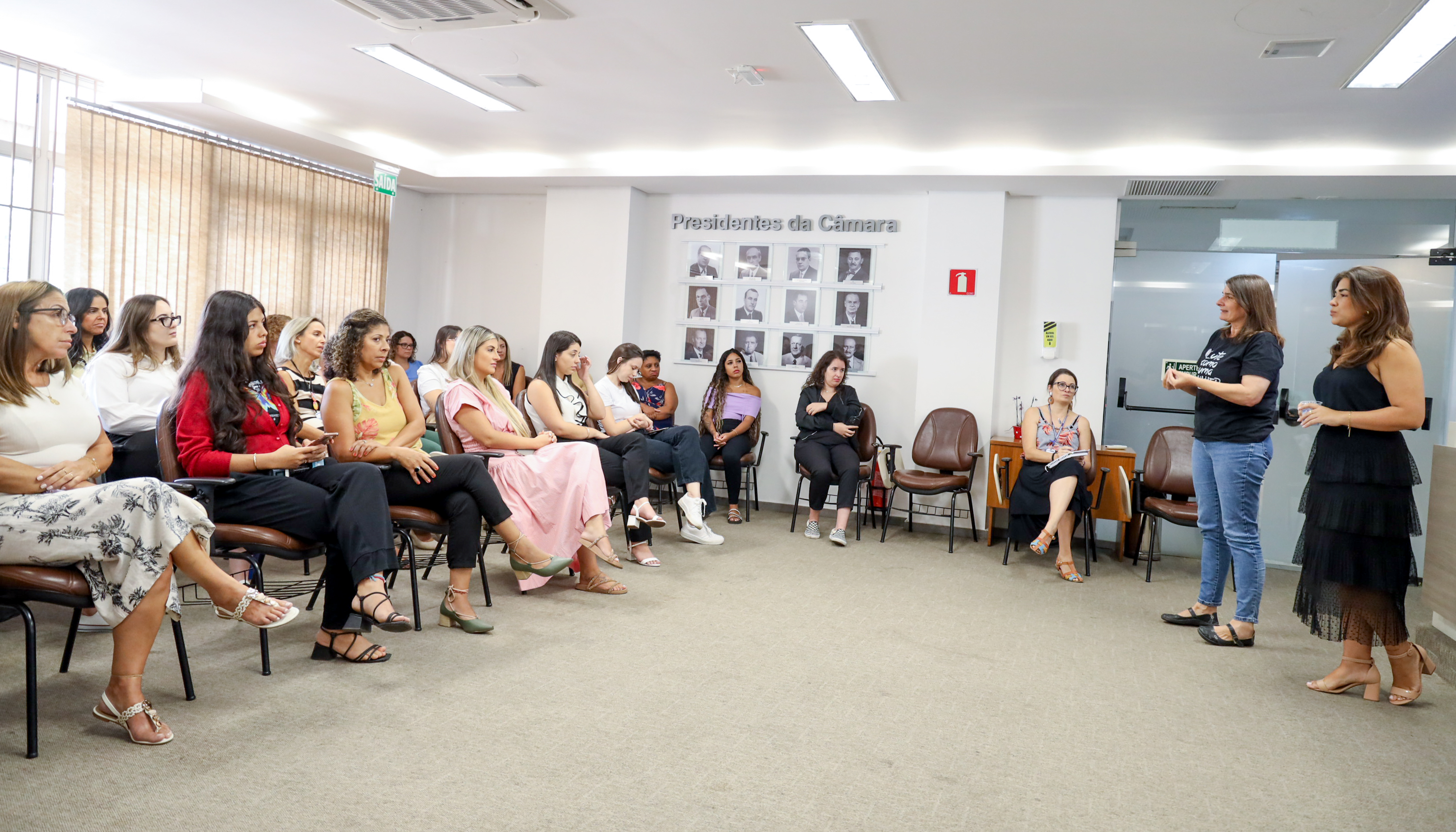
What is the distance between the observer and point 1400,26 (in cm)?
405

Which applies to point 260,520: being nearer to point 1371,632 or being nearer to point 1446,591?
point 1371,632

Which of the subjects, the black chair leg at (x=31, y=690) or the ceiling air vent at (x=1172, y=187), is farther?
the ceiling air vent at (x=1172, y=187)

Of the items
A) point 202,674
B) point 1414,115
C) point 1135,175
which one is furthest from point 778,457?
point 202,674

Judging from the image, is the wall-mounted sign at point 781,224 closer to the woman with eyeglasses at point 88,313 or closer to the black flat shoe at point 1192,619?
the black flat shoe at point 1192,619

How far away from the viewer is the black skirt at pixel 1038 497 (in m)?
6.10

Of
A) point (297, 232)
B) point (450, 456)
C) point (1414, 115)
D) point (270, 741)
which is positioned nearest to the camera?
point (270, 741)

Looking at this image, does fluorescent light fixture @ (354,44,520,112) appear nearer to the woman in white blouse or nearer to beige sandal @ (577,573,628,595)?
the woman in white blouse

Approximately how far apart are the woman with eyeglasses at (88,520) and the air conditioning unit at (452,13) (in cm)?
212

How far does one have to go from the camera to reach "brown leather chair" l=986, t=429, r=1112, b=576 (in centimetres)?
614

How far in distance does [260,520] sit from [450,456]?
799 millimetres

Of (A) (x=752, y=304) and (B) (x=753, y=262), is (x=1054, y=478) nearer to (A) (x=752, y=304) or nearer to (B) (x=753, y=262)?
(A) (x=752, y=304)

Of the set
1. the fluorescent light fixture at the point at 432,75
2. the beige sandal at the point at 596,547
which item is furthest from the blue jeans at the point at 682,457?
the fluorescent light fixture at the point at 432,75

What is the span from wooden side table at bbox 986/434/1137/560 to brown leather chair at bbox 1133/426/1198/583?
0.08 meters

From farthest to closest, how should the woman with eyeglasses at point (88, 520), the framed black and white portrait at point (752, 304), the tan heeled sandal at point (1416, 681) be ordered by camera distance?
the framed black and white portrait at point (752, 304) < the tan heeled sandal at point (1416, 681) < the woman with eyeglasses at point (88, 520)
